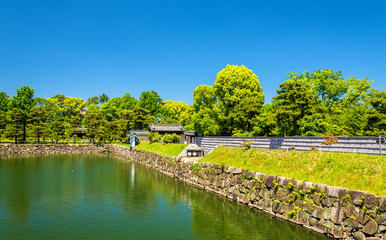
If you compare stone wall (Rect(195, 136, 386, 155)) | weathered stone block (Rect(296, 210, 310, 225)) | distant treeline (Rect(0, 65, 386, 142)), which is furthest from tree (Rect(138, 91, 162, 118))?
weathered stone block (Rect(296, 210, 310, 225))

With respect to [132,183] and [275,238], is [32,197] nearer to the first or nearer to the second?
[132,183]

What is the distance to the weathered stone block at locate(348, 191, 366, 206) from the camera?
42.0 feet

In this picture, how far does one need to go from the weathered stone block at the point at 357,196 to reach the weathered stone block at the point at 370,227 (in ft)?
2.99

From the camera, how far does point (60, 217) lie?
18.2 metres

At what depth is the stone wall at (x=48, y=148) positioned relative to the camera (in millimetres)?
67375

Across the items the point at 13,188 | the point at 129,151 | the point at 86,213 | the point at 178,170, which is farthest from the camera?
the point at 129,151

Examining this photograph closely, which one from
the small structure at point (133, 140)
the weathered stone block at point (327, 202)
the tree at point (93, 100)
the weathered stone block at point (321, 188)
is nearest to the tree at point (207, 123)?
the small structure at point (133, 140)

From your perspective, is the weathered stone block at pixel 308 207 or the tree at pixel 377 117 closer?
the weathered stone block at pixel 308 207

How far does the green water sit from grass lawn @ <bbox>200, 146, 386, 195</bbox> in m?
3.37

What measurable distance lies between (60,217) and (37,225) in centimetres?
177

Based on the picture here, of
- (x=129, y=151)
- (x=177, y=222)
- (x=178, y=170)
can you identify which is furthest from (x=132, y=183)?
(x=129, y=151)

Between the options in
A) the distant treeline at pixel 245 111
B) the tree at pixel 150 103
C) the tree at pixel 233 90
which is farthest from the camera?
the tree at pixel 150 103

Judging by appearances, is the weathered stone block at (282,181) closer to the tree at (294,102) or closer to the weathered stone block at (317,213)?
the weathered stone block at (317,213)

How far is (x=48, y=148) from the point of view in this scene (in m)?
72.3
